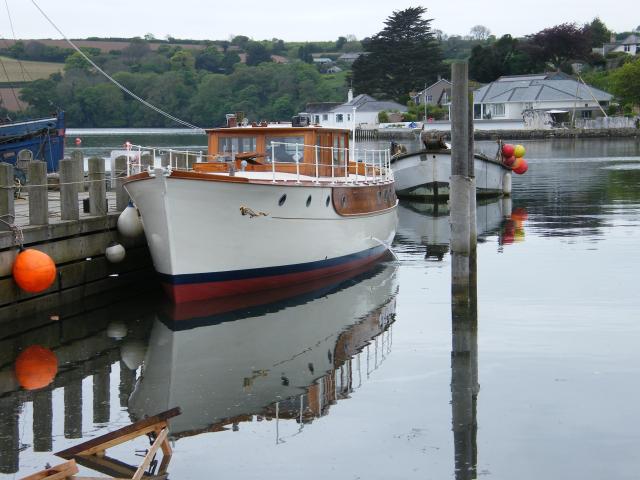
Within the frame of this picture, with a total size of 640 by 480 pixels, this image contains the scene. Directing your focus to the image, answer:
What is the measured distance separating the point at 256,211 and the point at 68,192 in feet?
10.4

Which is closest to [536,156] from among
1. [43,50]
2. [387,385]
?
[387,385]

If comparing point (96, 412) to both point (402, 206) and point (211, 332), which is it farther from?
point (402, 206)

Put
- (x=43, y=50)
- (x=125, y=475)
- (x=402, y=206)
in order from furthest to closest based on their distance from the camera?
(x=43, y=50), (x=402, y=206), (x=125, y=475)

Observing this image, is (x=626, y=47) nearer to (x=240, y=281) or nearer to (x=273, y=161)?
(x=273, y=161)

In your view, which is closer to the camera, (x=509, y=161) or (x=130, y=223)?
(x=130, y=223)

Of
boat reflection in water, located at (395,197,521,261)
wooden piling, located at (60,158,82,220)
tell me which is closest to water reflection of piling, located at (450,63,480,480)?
wooden piling, located at (60,158,82,220)

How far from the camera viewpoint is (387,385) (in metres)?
13.3

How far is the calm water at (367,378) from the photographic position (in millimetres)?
10648

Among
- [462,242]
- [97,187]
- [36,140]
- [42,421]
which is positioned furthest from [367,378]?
[36,140]

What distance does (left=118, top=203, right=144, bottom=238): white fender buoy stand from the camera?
1877 cm

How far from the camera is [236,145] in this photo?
827 inches

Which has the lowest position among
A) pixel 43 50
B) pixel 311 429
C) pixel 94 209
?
pixel 311 429

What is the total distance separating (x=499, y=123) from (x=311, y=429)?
108 meters

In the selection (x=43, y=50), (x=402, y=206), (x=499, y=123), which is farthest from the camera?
(x=43, y=50)
